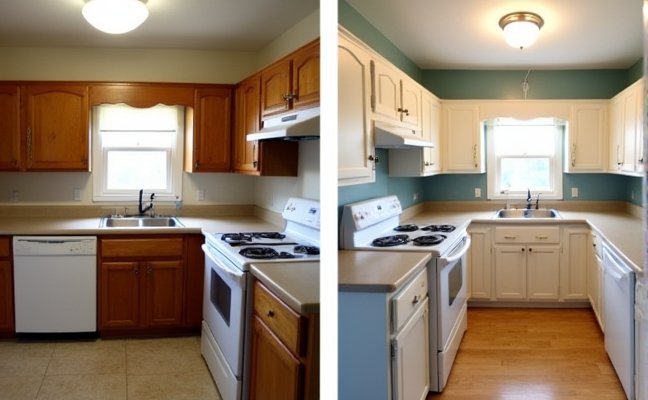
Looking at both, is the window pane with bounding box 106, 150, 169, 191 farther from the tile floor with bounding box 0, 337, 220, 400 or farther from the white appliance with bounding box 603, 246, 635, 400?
the white appliance with bounding box 603, 246, 635, 400

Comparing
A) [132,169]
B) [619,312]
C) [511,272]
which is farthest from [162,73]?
[619,312]

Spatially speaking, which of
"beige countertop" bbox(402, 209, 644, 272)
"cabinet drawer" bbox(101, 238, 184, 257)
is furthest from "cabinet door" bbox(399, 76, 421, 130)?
"cabinet drawer" bbox(101, 238, 184, 257)

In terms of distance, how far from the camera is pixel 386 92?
5.65 feet

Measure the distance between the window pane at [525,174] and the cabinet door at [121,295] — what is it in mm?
744

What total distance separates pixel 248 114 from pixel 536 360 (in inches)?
32.4

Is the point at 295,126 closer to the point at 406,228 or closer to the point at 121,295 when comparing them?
the point at 121,295

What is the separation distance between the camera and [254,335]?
1.02 meters

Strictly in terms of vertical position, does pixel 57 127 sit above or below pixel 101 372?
above

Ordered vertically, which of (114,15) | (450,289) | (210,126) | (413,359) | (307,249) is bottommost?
(413,359)

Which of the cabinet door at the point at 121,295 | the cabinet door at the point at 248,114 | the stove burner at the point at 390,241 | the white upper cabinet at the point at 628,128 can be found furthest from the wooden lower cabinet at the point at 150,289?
the white upper cabinet at the point at 628,128

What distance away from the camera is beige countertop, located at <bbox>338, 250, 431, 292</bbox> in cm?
105

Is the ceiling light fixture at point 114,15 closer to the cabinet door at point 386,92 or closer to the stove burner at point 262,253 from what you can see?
the stove burner at point 262,253

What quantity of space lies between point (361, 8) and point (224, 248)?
36.8 inches

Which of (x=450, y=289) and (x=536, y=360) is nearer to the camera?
(x=536, y=360)
